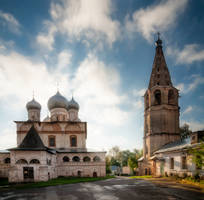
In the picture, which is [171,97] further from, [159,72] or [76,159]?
[76,159]

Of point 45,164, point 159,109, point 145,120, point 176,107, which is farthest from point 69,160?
point 176,107

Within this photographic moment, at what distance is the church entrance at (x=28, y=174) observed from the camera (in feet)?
71.3

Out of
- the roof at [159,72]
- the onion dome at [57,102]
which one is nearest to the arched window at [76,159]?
the onion dome at [57,102]

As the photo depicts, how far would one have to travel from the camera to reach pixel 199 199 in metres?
10.3

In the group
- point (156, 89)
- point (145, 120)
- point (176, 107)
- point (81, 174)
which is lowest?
point (81, 174)

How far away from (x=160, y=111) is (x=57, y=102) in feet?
64.1

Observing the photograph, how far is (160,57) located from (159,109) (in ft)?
33.9

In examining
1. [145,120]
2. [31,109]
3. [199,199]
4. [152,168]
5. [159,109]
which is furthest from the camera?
→ [31,109]

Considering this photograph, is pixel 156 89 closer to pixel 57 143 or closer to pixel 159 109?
pixel 159 109

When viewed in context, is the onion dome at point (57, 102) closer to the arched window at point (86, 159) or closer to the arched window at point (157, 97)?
the arched window at point (86, 159)

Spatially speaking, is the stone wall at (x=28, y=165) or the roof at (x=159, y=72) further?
the roof at (x=159, y=72)

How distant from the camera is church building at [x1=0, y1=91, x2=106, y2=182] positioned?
22.3m

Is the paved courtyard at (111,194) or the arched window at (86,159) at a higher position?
the paved courtyard at (111,194)

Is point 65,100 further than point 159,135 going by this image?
Yes
